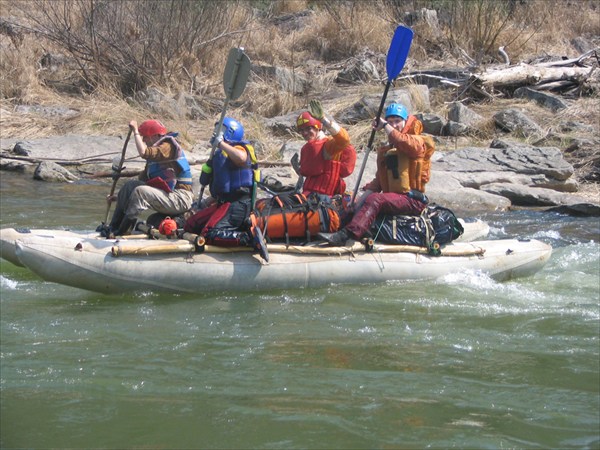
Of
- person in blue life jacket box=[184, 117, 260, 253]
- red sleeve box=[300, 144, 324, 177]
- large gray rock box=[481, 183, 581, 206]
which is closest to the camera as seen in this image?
person in blue life jacket box=[184, 117, 260, 253]

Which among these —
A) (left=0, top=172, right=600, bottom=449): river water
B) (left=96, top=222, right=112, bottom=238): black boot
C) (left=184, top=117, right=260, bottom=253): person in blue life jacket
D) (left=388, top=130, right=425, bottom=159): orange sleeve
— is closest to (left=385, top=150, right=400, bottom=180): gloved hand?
(left=388, top=130, right=425, bottom=159): orange sleeve

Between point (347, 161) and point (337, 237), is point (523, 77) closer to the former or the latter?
point (347, 161)

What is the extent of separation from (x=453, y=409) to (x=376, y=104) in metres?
10.5

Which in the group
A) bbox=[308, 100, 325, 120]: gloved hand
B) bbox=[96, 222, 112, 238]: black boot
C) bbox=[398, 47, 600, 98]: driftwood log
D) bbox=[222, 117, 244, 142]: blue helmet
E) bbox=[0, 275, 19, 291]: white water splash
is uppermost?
bbox=[398, 47, 600, 98]: driftwood log

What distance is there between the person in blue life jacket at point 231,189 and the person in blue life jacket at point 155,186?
0.57 metres

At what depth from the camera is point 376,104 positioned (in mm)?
15406

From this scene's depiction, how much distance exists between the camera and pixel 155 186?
8.12 metres

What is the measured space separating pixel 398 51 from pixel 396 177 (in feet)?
4.13

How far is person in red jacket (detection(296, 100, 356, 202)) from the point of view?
7793mm

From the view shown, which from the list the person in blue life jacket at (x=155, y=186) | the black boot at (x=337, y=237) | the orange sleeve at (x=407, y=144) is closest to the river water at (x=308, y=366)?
the black boot at (x=337, y=237)

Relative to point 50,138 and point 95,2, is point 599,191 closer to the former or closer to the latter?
point 50,138

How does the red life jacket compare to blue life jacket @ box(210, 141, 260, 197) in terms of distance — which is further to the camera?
the red life jacket

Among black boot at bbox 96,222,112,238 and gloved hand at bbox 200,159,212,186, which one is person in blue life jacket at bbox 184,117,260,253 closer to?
gloved hand at bbox 200,159,212,186

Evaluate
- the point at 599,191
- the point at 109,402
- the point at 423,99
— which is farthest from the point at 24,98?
the point at 109,402
